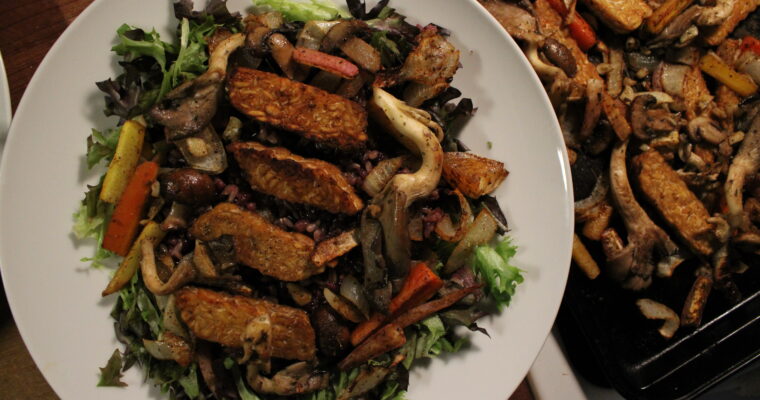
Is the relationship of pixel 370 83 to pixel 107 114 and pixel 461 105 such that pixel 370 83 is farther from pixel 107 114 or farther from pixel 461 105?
pixel 107 114

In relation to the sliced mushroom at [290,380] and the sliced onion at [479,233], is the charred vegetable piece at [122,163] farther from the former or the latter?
the sliced onion at [479,233]

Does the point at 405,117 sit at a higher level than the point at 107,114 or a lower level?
higher

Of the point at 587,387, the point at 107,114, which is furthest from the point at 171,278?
the point at 587,387

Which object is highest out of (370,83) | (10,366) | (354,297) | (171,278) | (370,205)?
(370,83)

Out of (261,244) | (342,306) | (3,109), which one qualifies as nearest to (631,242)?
(342,306)

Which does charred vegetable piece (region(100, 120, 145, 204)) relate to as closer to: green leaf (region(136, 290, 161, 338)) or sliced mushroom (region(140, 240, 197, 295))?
sliced mushroom (region(140, 240, 197, 295))

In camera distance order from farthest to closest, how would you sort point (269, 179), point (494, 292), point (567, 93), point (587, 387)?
1. point (587, 387)
2. point (567, 93)
3. point (494, 292)
4. point (269, 179)

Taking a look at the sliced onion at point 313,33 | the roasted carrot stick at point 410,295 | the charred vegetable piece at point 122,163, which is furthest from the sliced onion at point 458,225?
the charred vegetable piece at point 122,163

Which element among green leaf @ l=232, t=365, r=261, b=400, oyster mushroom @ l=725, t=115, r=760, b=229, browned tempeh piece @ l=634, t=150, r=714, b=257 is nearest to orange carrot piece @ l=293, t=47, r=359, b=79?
green leaf @ l=232, t=365, r=261, b=400
